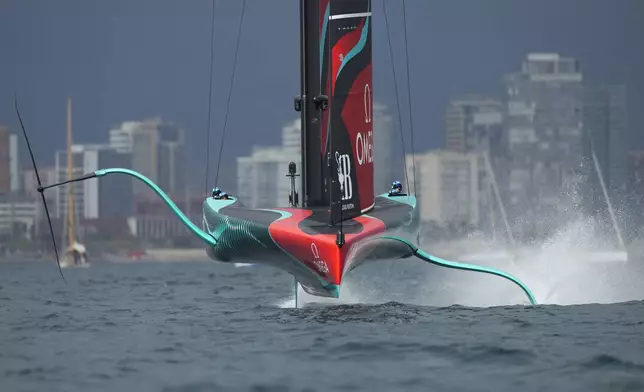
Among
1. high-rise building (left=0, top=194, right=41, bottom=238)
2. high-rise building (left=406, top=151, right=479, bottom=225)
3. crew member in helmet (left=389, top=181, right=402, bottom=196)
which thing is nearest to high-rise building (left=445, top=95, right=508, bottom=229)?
high-rise building (left=406, top=151, right=479, bottom=225)

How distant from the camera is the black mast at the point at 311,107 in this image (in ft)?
50.6

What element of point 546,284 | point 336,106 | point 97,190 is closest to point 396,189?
point 546,284

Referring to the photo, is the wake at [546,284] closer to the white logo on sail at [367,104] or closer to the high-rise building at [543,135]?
the white logo on sail at [367,104]

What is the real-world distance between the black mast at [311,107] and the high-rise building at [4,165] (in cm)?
7388

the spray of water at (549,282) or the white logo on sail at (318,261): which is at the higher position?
the white logo on sail at (318,261)

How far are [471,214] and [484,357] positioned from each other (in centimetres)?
8031

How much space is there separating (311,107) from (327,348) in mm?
4496

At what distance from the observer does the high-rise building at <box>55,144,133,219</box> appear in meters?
89.7

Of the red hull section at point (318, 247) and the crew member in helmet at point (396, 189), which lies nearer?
the red hull section at point (318, 247)

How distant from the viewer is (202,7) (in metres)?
180

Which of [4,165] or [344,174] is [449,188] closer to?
[4,165]

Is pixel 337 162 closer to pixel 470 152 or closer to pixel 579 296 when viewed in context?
pixel 579 296

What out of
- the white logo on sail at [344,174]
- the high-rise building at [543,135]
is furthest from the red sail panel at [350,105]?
the high-rise building at [543,135]

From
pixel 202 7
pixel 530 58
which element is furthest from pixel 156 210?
pixel 202 7
